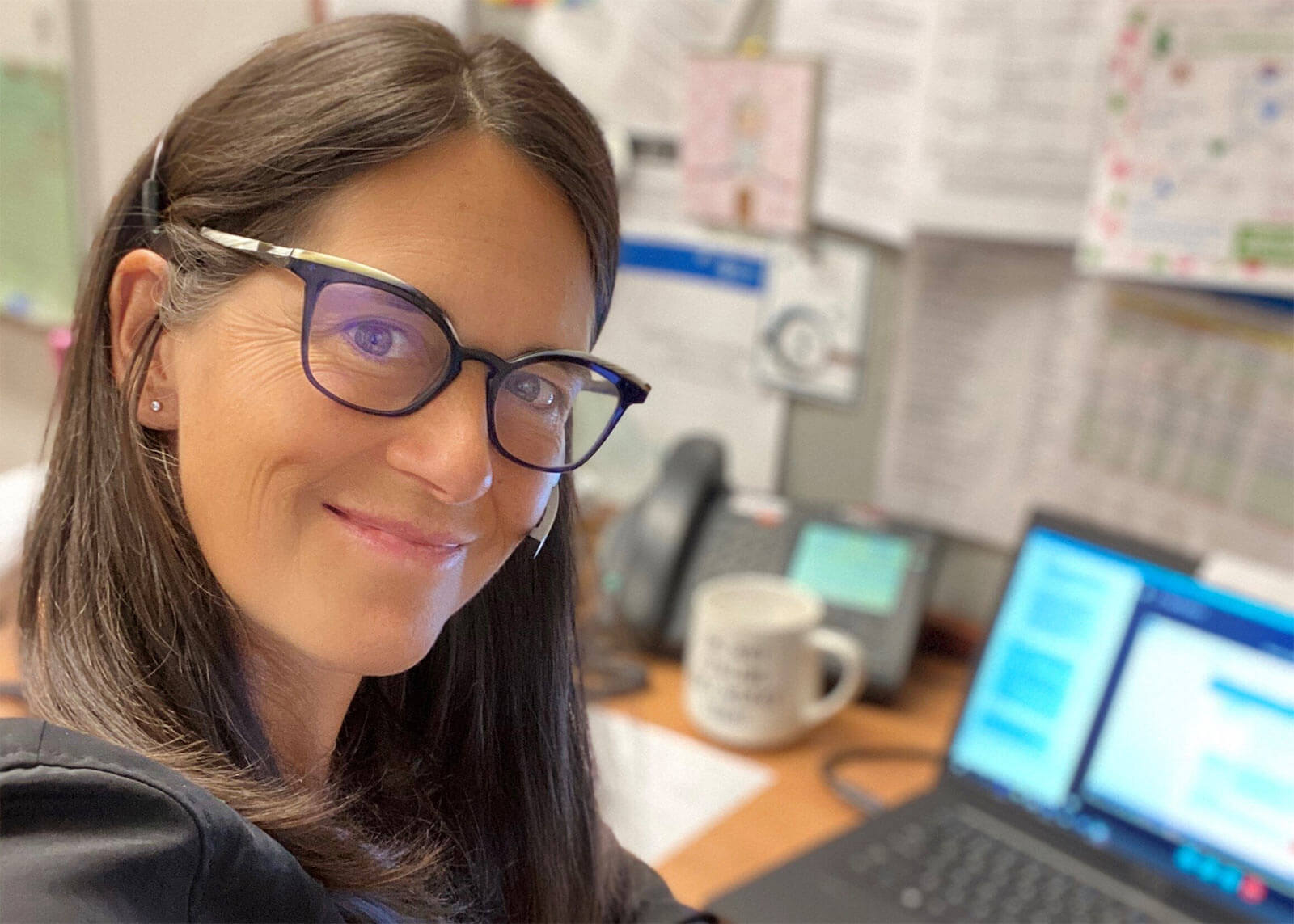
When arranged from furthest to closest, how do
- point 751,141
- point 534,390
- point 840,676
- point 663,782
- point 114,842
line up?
point 751,141 → point 840,676 → point 663,782 → point 534,390 → point 114,842

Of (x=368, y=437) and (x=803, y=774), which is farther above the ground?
(x=368, y=437)

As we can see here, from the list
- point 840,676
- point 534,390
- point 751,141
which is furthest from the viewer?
point 751,141

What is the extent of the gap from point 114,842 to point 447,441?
16 cm

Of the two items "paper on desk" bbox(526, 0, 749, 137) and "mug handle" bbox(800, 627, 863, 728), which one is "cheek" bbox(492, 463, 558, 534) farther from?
"paper on desk" bbox(526, 0, 749, 137)

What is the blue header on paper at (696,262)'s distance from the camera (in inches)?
48.7

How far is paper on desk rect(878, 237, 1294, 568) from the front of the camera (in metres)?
0.97

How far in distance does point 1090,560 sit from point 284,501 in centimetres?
66

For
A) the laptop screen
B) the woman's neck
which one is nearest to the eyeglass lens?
the woman's neck

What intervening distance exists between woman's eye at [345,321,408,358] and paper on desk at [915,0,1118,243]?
0.79 metres

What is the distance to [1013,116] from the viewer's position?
3.41ft

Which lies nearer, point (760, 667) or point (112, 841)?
point (112, 841)

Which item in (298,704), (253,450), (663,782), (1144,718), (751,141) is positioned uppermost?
(751,141)

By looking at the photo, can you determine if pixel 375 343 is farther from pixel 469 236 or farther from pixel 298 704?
pixel 298 704

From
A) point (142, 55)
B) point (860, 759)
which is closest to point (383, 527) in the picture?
point (860, 759)
